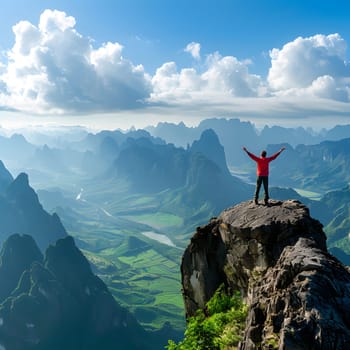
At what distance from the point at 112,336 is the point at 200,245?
100 metres

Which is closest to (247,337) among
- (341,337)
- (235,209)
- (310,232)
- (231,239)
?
(341,337)

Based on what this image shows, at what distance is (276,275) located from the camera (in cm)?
1326

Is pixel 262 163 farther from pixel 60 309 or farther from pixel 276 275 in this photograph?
pixel 60 309

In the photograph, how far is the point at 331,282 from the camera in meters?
11.4

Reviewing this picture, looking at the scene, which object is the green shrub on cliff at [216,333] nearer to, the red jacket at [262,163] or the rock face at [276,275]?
the rock face at [276,275]

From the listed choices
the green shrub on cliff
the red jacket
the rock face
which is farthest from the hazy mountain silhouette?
the green shrub on cliff

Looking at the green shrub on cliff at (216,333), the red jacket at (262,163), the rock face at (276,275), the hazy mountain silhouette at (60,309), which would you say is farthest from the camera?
the hazy mountain silhouette at (60,309)

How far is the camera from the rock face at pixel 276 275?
10.3 metres

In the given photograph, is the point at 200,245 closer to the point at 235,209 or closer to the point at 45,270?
the point at 235,209

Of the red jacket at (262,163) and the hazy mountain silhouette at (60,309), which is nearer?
the red jacket at (262,163)

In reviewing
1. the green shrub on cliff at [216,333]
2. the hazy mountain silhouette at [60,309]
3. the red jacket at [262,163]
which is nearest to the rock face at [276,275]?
the green shrub on cliff at [216,333]

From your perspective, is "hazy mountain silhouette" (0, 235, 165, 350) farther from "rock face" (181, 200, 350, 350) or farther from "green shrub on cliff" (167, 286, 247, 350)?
"green shrub on cliff" (167, 286, 247, 350)

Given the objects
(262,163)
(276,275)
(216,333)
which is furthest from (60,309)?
(276,275)

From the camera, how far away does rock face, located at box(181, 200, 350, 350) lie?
1030cm
